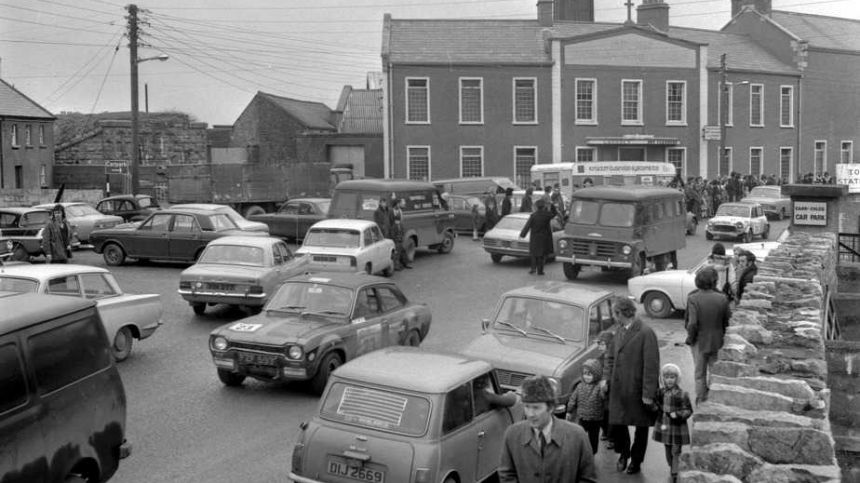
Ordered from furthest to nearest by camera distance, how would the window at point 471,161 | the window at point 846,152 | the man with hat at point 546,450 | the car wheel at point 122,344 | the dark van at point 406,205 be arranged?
the window at point 846,152 → the window at point 471,161 → the dark van at point 406,205 → the car wheel at point 122,344 → the man with hat at point 546,450

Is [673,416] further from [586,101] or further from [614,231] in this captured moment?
[586,101]

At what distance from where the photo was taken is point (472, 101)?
48656 millimetres

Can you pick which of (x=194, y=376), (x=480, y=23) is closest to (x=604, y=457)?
(x=194, y=376)

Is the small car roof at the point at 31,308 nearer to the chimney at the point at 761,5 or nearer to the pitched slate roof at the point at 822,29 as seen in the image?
the pitched slate roof at the point at 822,29

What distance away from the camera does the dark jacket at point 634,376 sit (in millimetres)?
9000

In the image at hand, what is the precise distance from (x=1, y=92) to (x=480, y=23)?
2605 cm

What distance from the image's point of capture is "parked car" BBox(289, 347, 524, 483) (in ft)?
24.9

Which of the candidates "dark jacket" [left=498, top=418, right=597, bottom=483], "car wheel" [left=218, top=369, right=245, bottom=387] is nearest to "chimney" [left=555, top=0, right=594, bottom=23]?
"car wheel" [left=218, top=369, right=245, bottom=387]

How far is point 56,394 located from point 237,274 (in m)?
9.64

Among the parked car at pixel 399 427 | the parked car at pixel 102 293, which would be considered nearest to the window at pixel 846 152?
the parked car at pixel 102 293

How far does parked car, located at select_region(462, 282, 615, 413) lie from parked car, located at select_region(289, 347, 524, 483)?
2.07m

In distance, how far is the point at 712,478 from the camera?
471 cm

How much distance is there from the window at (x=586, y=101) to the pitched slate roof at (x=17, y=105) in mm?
28857

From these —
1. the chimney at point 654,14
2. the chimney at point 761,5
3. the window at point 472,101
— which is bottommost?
the window at point 472,101
